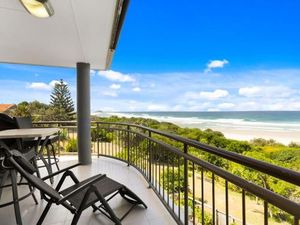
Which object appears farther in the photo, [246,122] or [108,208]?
[246,122]

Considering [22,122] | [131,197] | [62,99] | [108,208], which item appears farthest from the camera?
[62,99]

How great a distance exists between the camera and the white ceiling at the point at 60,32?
2219 mm

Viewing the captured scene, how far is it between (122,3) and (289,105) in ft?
113

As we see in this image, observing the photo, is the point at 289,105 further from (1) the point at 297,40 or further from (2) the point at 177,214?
(2) the point at 177,214

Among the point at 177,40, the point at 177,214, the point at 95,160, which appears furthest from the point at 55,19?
the point at 177,40

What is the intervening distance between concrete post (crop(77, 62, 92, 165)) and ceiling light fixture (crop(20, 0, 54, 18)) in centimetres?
268

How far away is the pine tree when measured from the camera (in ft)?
92.2

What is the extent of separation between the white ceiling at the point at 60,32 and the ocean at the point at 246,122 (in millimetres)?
21147

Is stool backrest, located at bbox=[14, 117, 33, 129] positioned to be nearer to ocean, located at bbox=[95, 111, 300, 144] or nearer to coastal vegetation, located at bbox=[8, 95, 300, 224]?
coastal vegetation, located at bbox=[8, 95, 300, 224]

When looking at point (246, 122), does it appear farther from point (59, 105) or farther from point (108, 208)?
point (108, 208)

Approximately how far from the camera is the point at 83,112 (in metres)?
4.74

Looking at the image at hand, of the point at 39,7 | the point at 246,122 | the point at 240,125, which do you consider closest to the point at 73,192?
the point at 39,7

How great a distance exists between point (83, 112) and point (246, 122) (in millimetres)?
29014

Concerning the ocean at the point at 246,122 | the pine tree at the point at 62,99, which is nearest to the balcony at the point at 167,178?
the ocean at the point at 246,122
